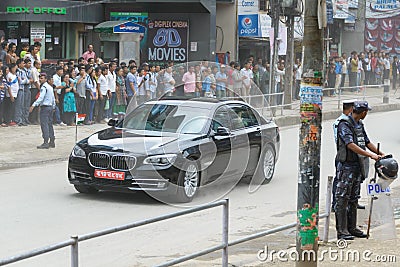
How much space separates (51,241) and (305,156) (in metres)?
4.00

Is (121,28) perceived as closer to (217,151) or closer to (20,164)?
(20,164)

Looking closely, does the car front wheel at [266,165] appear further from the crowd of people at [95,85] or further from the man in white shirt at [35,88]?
the man in white shirt at [35,88]

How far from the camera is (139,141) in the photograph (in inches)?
522

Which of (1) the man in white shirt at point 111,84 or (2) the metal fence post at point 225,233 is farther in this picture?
(1) the man in white shirt at point 111,84

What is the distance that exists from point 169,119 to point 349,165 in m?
4.36

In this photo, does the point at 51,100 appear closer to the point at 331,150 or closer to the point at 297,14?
the point at 331,150

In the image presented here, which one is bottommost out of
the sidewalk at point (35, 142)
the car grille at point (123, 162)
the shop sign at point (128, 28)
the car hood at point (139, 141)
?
the sidewalk at point (35, 142)

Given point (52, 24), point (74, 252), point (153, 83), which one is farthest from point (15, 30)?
point (74, 252)

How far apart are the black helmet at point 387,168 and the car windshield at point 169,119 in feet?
14.3

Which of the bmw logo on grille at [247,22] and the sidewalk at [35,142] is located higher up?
the bmw logo on grille at [247,22]

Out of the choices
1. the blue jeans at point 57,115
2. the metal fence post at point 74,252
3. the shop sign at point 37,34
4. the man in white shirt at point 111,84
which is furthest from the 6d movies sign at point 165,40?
the metal fence post at point 74,252

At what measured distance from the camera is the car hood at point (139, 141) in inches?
512

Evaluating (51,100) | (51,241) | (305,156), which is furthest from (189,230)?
(51,100)

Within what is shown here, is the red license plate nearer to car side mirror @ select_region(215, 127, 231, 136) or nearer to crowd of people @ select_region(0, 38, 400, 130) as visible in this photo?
car side mirror @ select_region(215, 127, 231, 136)
